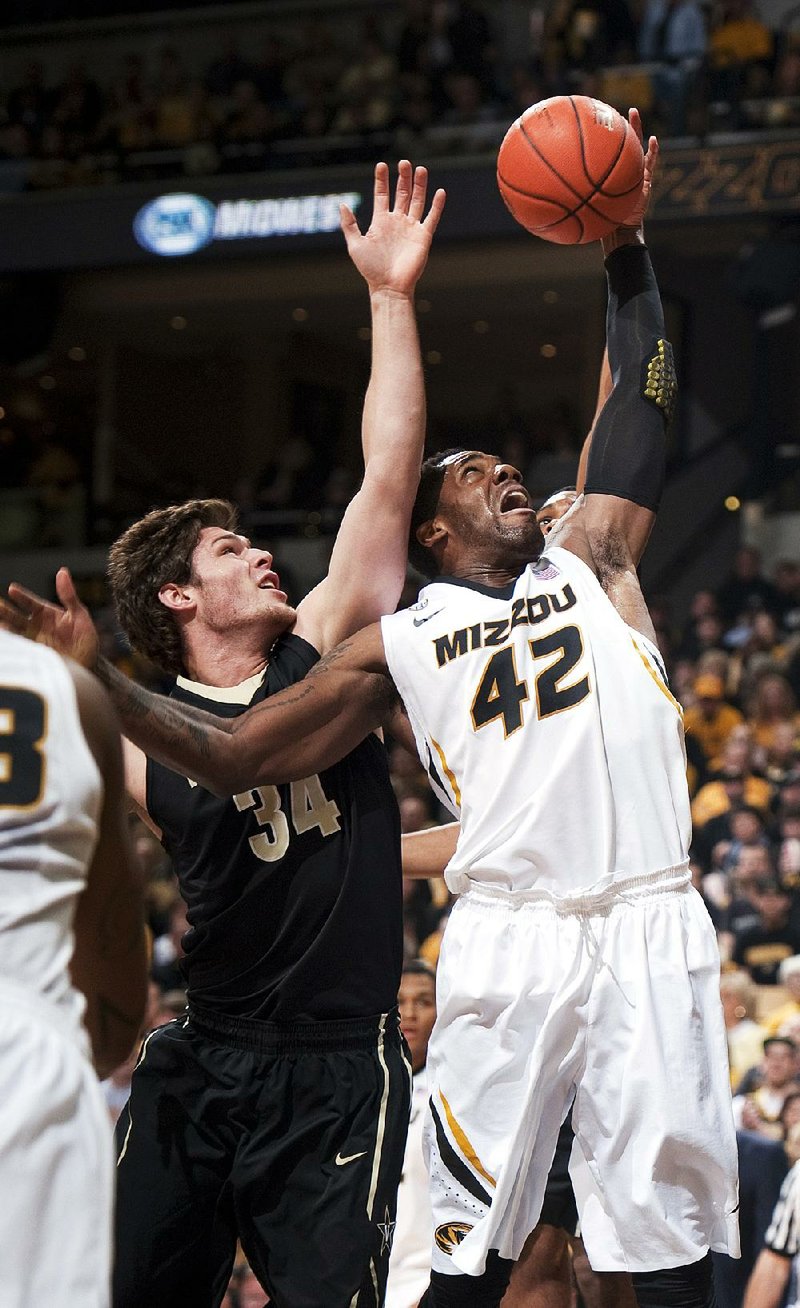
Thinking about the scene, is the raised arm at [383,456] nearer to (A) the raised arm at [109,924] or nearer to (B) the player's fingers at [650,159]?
(B) the player's fingers at [650,159]

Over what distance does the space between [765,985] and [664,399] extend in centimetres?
591

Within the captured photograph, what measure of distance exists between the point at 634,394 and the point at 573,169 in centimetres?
69

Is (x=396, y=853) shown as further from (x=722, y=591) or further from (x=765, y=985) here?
(x=722, y=591)

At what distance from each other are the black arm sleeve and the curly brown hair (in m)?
1.02

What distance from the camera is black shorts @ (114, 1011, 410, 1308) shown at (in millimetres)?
3146

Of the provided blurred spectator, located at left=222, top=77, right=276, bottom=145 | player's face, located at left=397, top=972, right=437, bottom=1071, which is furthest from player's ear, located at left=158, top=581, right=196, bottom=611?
blurred spectator, located at left=222, top=77, right=276, bottom=145

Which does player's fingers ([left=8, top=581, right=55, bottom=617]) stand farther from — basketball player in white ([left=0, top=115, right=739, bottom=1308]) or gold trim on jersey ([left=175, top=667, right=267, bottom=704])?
gold trim on jersey ([left=175, top=667, right=267, bottom=704])

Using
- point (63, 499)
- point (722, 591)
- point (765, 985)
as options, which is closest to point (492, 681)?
point (765, 985)

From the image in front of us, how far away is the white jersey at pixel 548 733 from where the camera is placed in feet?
10.6

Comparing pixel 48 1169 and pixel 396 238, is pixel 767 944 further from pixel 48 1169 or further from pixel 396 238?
pixel 48 1169

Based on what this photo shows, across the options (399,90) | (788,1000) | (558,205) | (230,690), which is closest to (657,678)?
(230,690)

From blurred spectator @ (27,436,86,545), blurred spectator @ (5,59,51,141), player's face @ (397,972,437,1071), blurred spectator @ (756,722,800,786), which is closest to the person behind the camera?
player's face @ (397,972,437,1071)

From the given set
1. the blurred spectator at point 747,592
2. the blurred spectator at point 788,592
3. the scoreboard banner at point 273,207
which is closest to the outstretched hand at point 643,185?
the blurred spectator at point 788,592

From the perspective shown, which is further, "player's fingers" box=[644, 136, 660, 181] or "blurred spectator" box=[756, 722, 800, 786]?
"blurred spectator" box=[756, 722, 800, 786]
